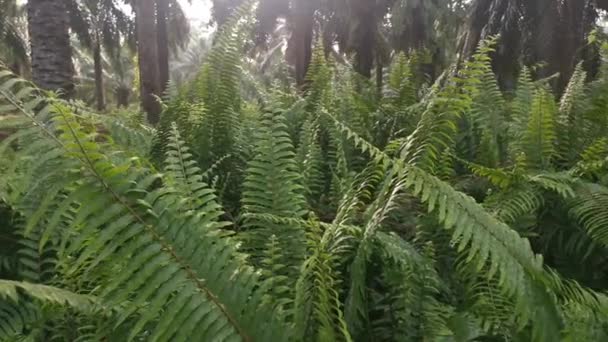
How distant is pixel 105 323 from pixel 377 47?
13.4m

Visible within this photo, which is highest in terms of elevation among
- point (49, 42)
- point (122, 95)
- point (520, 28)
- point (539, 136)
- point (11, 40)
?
point (520, 28)

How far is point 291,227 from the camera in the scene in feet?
6.44

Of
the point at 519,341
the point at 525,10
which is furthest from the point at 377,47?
the point at 519,341

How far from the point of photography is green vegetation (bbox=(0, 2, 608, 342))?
4.27 feet

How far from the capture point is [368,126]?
11.8 ft

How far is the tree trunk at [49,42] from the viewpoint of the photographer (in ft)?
14.1

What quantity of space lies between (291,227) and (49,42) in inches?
131

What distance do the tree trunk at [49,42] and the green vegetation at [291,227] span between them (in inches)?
62.4

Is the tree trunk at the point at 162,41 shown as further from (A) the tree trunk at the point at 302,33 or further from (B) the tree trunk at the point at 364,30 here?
(B) the tree trunk at the point at 364,30

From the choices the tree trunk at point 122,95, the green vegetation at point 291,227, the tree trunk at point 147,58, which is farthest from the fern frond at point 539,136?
the tree trunk at point 122,95

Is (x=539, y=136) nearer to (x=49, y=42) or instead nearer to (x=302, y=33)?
(x=49, y=42)

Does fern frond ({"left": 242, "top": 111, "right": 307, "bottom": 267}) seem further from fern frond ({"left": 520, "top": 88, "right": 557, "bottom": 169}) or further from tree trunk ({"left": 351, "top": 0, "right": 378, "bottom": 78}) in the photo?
tree trunk ({"left": 351, "top": 0, "right": 378, "bottom": 78})

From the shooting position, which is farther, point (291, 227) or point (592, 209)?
point (592, 209)

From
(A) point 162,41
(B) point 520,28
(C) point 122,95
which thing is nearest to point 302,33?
(A) point 162,41
